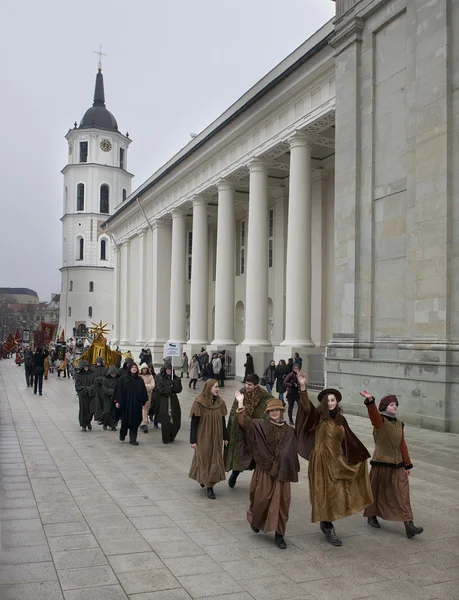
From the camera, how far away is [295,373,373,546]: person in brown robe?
638 cm

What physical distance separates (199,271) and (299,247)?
12.3 meters

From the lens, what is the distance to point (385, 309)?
1605cm

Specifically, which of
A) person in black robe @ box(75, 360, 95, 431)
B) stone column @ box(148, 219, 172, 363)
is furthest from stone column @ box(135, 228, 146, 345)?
person in black robe @ box(75, 360, 95, 431)

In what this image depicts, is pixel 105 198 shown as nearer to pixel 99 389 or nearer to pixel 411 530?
pixel 99 389

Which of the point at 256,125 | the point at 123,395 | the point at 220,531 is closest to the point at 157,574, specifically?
the point at 220,531

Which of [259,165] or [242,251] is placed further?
[242,251]

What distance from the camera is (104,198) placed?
259 feet

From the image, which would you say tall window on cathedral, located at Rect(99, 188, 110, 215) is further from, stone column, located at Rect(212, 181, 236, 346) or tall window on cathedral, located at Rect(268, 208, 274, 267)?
stone column, located at Rect(212, 181, 236, 346)

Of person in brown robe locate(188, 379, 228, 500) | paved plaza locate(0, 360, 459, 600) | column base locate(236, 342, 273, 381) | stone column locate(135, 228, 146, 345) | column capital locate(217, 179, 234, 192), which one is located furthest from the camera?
stone column locate(135, 228, 146, 345)

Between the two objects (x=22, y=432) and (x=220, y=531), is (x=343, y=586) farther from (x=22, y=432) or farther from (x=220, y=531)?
(x=22, y=432)

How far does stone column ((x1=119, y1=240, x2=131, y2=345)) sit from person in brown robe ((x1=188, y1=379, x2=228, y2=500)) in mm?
42001

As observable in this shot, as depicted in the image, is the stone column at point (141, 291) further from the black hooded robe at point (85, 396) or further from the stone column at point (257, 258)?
the black hooded robe at point (85, 396)

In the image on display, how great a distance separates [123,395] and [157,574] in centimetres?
731

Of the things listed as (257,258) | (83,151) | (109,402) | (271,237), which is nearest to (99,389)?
(109,402)
